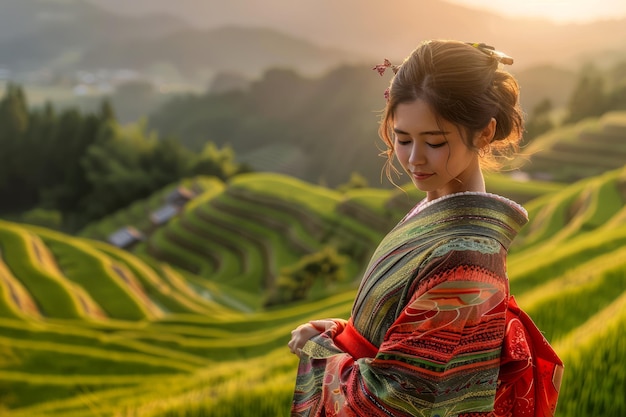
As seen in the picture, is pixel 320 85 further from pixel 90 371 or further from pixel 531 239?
pixel 90 371

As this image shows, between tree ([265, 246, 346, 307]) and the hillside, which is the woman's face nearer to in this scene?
tree ([265, 246, 346, 307])

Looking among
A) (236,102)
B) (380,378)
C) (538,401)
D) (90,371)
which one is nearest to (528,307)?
(538,401)

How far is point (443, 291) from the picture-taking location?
1.63 m

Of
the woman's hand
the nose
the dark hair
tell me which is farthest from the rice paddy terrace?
the woman's hand

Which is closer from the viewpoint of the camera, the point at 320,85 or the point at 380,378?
the point at 380,378

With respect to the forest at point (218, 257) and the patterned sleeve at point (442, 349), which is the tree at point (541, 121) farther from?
the patterned sleeve at point (442, 349)

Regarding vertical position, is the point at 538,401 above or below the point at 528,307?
above

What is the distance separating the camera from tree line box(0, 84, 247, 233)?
63844 millimetres

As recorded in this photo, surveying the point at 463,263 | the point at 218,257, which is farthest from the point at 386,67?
the point at 218,257

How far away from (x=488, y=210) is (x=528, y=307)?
3923mm

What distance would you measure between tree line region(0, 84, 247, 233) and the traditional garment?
6420 centimetres

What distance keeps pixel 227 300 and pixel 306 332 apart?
31945 millimetres

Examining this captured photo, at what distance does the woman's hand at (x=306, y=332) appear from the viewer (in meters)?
2.05

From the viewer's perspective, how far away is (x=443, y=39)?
1.86 m
